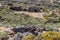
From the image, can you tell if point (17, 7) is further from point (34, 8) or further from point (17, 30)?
point (17, 30)

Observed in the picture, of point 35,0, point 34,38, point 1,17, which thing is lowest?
point 35,0

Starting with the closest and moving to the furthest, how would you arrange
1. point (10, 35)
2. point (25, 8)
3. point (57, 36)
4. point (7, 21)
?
1. point (57, 36)
2. point (10, 35)
3. point (7, 21)
4. point (25, 8)

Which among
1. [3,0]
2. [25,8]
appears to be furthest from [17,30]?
[3,0]

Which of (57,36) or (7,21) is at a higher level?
(57,36)

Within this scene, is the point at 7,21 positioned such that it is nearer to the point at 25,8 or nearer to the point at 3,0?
the point at 25,8

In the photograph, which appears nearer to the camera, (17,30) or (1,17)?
(17,30)

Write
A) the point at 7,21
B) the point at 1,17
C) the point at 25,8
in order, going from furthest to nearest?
the point at 25,8 → the point at 1,17 → the point at 7,21

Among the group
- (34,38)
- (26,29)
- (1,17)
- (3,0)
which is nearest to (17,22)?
(1,17)

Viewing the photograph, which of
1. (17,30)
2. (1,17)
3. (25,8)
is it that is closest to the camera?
(17,30)

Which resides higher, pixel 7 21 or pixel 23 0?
pixel 7 21
